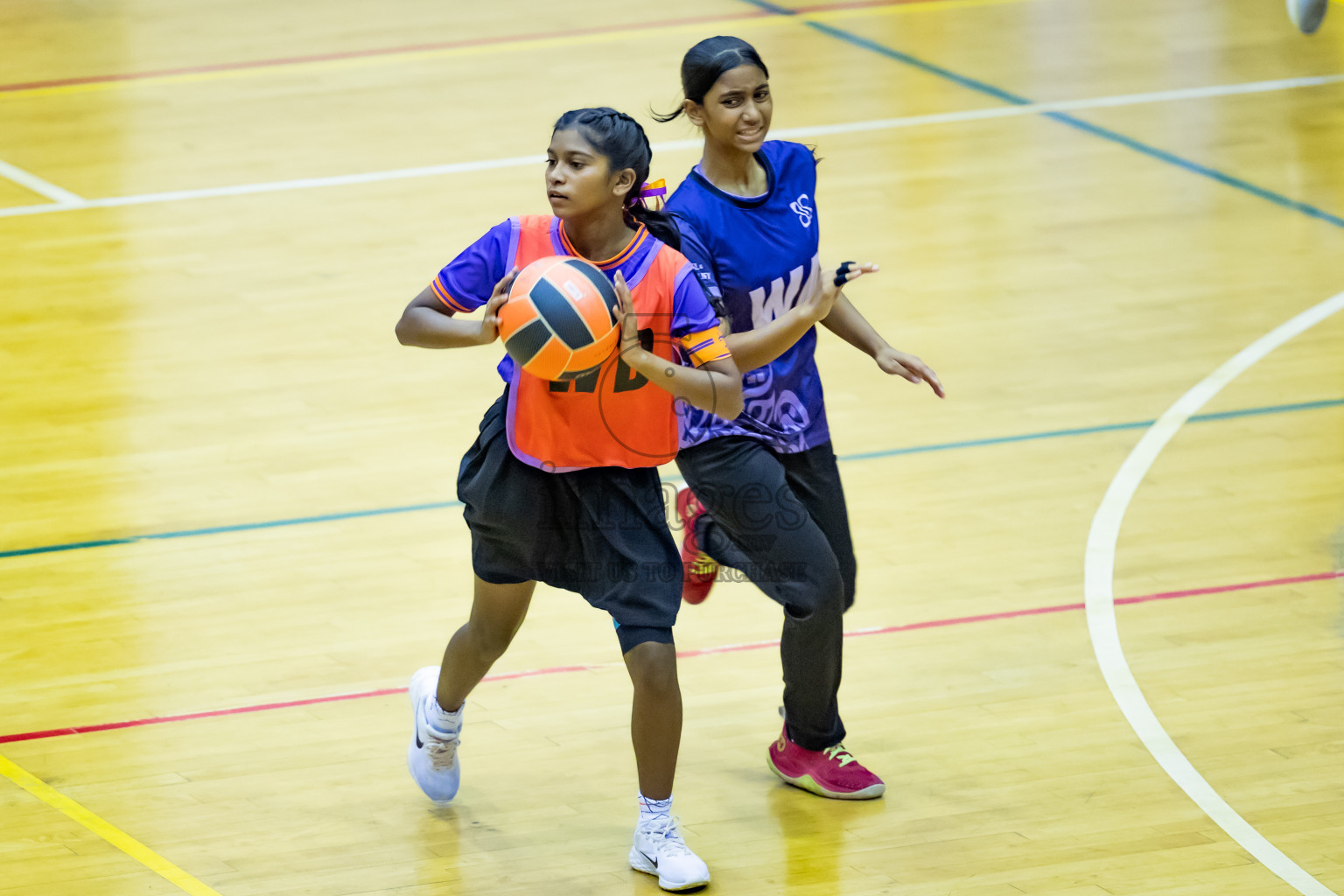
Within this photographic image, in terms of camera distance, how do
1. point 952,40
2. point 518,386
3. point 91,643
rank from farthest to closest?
point 952,40 < point 91,643 < point 518,386

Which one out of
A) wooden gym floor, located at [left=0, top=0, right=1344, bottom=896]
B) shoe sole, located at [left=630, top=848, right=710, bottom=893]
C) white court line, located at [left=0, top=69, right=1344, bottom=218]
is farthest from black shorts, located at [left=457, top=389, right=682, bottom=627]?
white court line, located at [left=0, top=69, right=1344, bottom=218]

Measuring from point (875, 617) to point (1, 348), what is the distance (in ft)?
13.3

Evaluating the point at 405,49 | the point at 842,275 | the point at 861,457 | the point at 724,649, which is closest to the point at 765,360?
the point at 842,275

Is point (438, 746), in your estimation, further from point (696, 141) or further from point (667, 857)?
point (696, 141)

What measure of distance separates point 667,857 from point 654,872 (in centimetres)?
8

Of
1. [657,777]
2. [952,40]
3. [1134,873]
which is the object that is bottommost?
[1134,873]

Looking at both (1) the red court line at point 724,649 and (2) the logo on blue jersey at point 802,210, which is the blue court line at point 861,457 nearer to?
(1) the red court line at point 724,649

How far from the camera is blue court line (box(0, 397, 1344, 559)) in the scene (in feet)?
18.9

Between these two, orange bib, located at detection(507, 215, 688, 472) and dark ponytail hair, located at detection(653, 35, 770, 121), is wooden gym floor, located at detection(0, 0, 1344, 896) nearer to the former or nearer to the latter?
orange bib, located at detection(507, 215, 688, 472)

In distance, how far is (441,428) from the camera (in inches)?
262

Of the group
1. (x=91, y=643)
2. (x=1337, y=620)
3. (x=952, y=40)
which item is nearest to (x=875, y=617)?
(x=1337, y=620)

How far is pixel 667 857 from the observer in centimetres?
399

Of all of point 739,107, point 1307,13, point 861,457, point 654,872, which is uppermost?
point 739,107

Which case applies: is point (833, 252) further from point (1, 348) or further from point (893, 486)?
point (1, 348)
